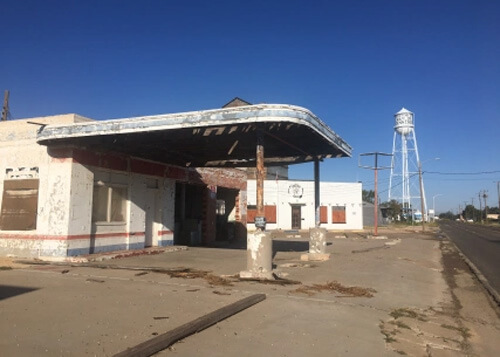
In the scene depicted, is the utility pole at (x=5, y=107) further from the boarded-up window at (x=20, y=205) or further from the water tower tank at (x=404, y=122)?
the water tower tank at (x=404, y=122)

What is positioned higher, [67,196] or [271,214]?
[67,196]

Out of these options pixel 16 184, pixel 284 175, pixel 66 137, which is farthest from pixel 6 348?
pixel 284 175

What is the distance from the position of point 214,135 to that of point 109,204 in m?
5.61

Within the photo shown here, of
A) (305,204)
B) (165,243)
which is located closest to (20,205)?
(165,243)

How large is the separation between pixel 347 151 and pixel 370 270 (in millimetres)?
4664

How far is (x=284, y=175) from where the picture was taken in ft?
192

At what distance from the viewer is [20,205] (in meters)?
13.5

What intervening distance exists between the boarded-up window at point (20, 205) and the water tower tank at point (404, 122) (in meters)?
70.5

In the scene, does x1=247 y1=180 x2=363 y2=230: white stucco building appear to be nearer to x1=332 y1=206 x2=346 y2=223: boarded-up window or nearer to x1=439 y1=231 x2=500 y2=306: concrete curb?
x1=332 y1=206 x2=346 y2=223: boarded-up window

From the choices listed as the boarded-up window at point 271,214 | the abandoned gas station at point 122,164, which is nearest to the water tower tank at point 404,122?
the boarded-up window at point 271,214

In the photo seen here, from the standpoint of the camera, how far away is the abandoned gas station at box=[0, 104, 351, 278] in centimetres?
1064

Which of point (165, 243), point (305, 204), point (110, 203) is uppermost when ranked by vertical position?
point (305, 204)

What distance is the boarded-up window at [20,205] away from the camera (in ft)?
43.8

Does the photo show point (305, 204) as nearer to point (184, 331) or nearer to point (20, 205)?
point (20, 205)
